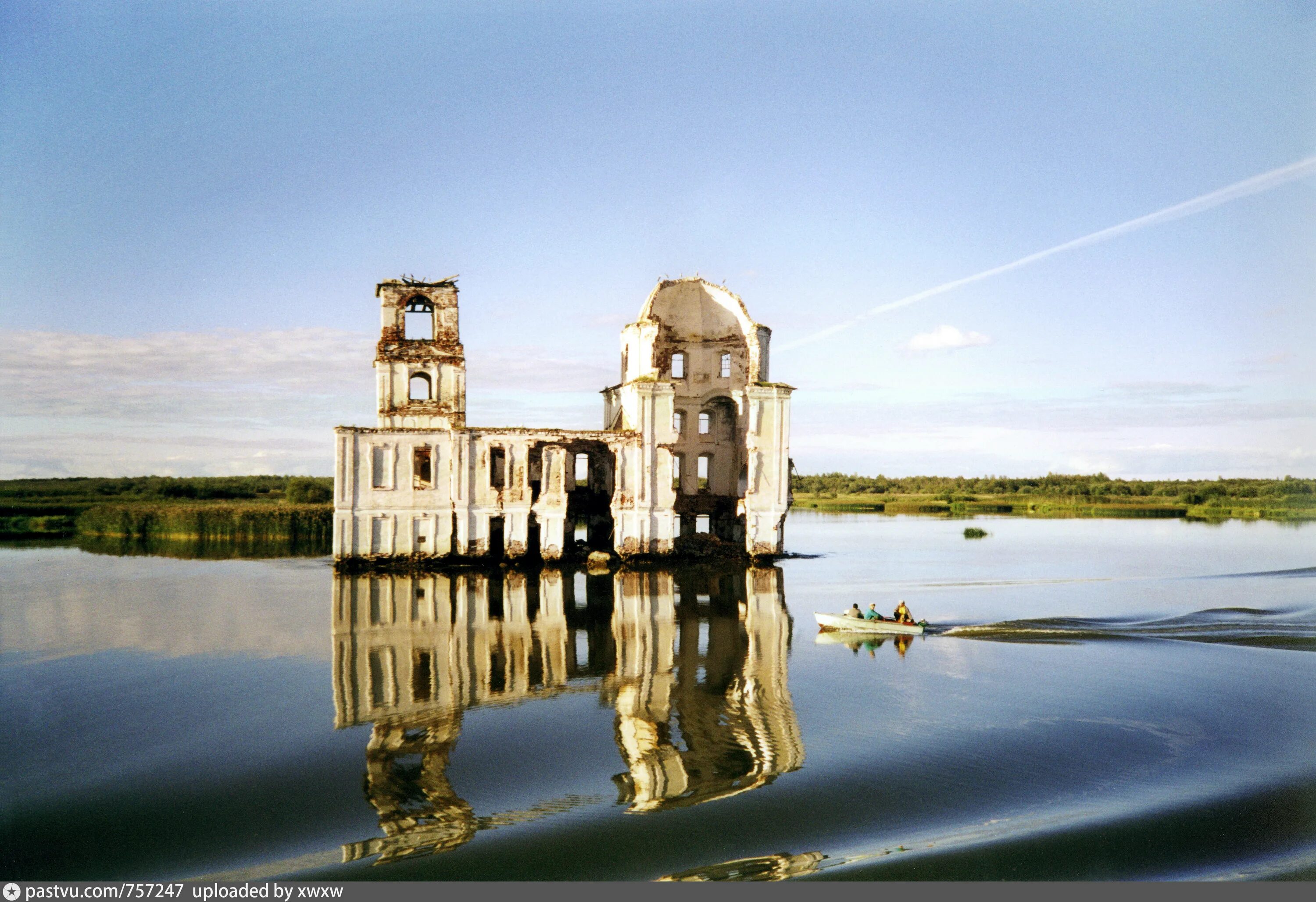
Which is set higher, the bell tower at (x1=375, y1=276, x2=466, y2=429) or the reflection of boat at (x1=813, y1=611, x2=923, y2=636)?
the bell tower at (x1=375, y1=276, x2=466, y2=429)

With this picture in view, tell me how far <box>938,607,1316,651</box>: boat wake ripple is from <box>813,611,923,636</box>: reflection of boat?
1.00 meters

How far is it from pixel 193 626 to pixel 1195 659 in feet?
76.1

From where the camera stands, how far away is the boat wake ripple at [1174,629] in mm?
20266

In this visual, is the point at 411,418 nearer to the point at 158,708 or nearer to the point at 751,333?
the point at 751,333

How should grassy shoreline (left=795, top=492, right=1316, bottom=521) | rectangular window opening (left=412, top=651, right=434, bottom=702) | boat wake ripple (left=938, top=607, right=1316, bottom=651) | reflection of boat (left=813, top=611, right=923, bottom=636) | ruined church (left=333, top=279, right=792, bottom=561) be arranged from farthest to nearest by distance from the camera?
grassy shoreline (left=795, top=492, right=1316, bottom=521) → ruined church (left=333, top=279, right=792, bottom=561) → reflection of boat (left=813, top=611, right=923, bottom=636) → boat wake ripple (left=938, top=607, right=1316, bottom=651) → rectangular window opening (left=412, top=651, right=434, bottom=702)

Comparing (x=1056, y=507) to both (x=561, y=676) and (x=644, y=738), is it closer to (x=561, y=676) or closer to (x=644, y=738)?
(x=561, y=676)

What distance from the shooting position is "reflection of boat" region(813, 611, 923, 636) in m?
20.5

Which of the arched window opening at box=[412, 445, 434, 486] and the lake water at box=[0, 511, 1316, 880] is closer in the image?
the lake water at box=[0, 511, 1316, 880]

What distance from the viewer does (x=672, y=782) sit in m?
11.1

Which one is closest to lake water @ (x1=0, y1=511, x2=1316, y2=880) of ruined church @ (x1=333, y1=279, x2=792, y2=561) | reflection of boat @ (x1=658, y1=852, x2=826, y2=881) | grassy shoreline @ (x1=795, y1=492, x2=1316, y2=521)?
reflection of boat @ (x1=658, y1=852, x2=826, y2=881)

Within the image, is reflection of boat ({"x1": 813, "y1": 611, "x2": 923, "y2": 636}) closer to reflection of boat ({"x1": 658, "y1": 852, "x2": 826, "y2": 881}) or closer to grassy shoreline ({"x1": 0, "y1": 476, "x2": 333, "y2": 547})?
reflection of boat ({"x1": 658, "y1": 852, "x2": 826, "y2": 881})

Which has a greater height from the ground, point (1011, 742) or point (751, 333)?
point (751, 333)

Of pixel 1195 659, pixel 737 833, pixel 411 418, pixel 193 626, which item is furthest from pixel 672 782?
pixel 411 418

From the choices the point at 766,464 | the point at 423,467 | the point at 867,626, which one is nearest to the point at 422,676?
the point at 867,626
